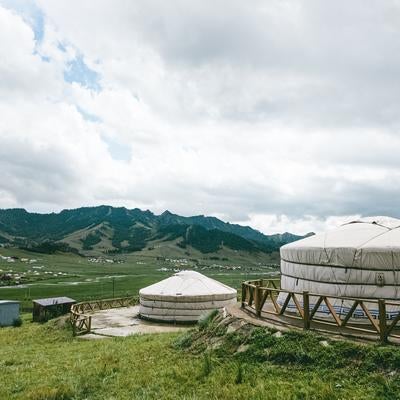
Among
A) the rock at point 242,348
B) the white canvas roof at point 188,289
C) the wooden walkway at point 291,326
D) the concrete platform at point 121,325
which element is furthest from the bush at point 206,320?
the white canvas roof at point 188,289

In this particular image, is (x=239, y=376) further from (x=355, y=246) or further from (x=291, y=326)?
(x=355, y=246)

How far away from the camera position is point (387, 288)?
12547 millimetres

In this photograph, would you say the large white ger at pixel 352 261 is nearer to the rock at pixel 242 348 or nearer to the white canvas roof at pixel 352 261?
the white canvas roof at pixel 352 261

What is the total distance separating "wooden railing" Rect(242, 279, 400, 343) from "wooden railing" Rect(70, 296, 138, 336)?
9.31m

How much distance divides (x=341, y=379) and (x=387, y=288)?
228 inches

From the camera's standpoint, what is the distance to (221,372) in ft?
29.3

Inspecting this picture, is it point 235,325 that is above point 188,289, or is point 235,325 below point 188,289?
above

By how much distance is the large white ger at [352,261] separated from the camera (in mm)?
12508

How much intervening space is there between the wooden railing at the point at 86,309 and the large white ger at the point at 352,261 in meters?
10.4

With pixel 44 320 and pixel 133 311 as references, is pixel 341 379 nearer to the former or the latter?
pixel 133 311

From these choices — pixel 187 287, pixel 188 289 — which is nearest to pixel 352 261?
pixel 188 289

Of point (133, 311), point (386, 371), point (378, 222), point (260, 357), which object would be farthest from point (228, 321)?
point (133, 311)

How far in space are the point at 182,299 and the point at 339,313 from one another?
1113 centimetres

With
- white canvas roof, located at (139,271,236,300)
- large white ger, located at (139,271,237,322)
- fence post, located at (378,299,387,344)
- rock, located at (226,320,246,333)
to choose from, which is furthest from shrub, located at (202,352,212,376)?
white canvas roof, located at (139,271,236,300)
